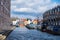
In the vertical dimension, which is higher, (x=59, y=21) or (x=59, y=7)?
(x=59, y=7)

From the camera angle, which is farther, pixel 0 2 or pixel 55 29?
pixel 0 2

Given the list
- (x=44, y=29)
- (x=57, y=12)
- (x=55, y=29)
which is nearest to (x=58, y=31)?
(x=55, y=29)

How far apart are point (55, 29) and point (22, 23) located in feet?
460

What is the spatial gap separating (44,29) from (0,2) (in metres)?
20.5

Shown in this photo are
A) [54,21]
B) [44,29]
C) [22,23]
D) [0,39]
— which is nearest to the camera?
[0,39]

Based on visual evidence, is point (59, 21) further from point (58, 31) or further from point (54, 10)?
point (58, 31)

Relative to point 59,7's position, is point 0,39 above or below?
below

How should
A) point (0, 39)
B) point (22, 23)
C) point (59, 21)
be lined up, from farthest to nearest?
point (22, 23) → point (59, 21) → point (0, 39)

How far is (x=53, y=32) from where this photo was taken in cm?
5225

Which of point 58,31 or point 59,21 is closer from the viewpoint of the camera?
point 58,31

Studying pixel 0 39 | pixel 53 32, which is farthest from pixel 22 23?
A: pixel 0 39

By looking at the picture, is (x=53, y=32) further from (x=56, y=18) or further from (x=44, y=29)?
(x=56, y=18)

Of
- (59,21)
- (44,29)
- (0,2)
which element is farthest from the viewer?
(59,21)

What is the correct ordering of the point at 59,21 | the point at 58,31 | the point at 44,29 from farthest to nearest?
the point at 59,21, the point at 44,29, the point at 58,31
